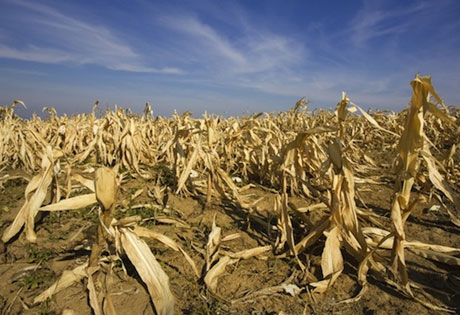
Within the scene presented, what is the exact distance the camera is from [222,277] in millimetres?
1876

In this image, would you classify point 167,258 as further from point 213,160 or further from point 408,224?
point 408,224

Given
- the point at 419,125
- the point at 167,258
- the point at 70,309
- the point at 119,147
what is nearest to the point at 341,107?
the point at 419,125

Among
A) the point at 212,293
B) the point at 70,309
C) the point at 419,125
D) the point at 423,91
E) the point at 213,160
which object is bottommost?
the point at 70,309

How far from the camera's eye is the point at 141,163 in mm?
4531

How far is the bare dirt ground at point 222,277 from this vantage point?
1.57m

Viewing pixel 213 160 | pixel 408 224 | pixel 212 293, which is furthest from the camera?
pixel 213 160

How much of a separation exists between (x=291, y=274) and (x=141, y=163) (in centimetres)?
328

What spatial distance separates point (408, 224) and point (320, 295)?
58.0 inches

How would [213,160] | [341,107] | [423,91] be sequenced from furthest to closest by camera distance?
[213,160]
[341,107]
[423,91]

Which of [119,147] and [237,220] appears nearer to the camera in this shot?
[237,220]

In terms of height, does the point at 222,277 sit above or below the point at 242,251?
below

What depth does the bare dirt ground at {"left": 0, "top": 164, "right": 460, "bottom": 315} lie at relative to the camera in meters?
1.57

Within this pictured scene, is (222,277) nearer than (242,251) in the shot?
Yes

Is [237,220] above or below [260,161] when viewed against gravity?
below
